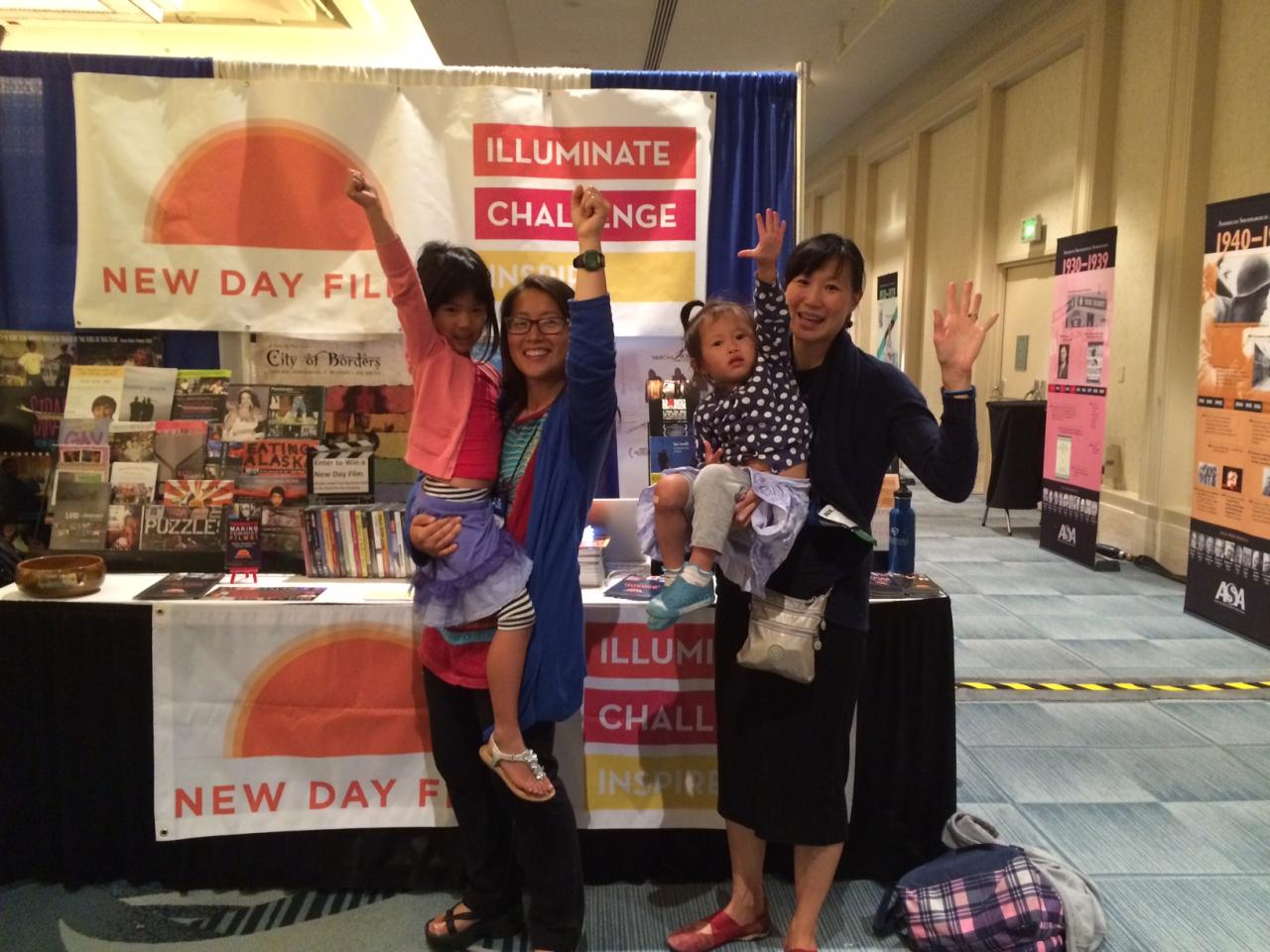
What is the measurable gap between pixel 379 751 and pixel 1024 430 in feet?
19.2

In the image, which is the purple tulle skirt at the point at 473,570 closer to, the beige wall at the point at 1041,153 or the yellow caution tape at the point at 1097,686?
the yellow caution tape at the point at 1097,686

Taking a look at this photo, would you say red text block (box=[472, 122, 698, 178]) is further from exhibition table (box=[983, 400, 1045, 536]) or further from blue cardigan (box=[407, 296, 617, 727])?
exhibition table (box=[983, 400, 1045, 536])

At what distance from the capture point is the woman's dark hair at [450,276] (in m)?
1.80

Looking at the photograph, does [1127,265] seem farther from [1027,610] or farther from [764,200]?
[764,200]

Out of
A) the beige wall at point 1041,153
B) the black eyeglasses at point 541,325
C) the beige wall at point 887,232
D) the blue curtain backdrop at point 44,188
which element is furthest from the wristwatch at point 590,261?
the beige wall at point 887,232

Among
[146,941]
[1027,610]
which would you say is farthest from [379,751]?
[1027,610]

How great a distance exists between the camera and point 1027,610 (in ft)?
15.5

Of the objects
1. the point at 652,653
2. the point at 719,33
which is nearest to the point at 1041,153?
the point at 719,33

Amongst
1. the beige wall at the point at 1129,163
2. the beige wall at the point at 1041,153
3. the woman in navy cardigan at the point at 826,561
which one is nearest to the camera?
the woman in navy cardigan at the point at 826,561

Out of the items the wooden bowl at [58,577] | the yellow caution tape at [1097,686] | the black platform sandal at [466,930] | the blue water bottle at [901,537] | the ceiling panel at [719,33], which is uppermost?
the ceiling panel at [719,33]

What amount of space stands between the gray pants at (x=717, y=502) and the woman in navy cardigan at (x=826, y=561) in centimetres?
3

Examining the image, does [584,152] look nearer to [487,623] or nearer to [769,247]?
[769,247]

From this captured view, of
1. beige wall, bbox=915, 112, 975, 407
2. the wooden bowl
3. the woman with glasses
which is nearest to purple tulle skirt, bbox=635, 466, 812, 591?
the woman with glasses

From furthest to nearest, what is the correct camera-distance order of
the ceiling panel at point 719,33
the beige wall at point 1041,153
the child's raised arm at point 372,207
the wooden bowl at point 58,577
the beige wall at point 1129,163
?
the ceiling panel at point 719,33 < the beige wall at point 1041,153 < the beige wall at point 1129,163 < the wooden bowl at point 58,577 < the child's raised arm at point 372,207
